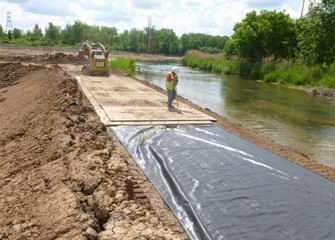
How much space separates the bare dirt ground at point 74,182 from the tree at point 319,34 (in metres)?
19.1

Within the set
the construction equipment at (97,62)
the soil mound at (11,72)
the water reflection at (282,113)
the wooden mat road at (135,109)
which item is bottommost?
the water reflection at (282,113)

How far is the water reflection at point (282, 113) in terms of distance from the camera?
11142mm

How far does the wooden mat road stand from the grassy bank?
607 inches

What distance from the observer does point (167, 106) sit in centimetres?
1203

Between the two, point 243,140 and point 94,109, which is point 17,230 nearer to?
point 243,140

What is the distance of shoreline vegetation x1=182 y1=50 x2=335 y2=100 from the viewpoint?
79.3ft

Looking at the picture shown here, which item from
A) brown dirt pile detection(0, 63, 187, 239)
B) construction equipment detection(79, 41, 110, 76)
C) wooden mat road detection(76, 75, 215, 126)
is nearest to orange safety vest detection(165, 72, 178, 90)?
wooden mat road detection(76, 75, 215, 126)

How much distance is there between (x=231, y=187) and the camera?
227 inches

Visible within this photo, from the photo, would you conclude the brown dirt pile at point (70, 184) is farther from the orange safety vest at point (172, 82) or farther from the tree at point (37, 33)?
the tree at point (37, 33)

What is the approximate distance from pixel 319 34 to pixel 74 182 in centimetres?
2501

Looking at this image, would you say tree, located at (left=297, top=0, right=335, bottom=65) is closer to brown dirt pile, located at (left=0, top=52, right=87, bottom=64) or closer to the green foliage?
the green foliage

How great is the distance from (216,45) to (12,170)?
365 ft

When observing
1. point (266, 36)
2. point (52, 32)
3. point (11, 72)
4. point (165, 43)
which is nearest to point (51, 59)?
point (11, 72)


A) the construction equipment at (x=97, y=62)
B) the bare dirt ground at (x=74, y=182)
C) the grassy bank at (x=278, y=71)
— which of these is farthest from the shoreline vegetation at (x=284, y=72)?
the bare dirt ground at (x=74, y=182)
